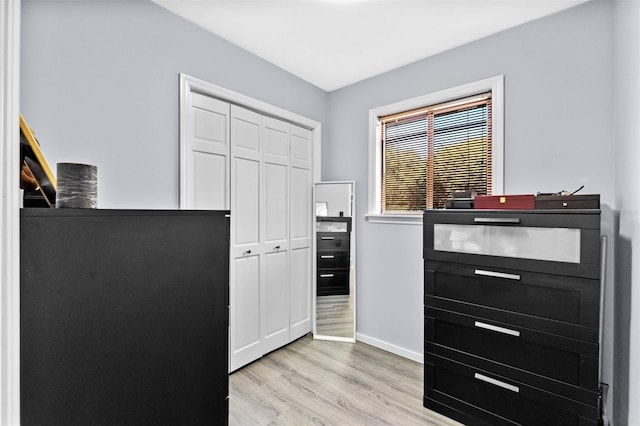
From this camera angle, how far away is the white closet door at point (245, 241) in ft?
8.00

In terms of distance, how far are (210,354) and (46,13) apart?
192 centimetres

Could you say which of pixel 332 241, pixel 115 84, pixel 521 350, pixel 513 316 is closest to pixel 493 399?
pixel 521 350

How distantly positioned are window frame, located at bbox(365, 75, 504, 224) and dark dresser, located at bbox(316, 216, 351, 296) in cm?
32

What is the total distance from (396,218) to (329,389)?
152 cm

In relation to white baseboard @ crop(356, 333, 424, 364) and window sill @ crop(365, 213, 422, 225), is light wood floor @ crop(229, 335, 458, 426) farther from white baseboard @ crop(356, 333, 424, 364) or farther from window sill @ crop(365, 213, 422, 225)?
window sill @ crop(365, 213, 422, 225)

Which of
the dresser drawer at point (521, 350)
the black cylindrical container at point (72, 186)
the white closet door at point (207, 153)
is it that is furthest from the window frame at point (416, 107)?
the black cylindrical container at point (72, 186)

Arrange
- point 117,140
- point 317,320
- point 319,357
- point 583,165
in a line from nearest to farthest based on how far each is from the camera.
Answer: point 117,140 → point 583,165 → point 319,357 → point 317,320

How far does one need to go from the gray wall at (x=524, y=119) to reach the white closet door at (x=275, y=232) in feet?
2.52

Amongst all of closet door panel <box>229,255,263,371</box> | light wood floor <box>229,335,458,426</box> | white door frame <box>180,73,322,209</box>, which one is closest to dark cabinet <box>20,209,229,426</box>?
light wood floor <box>229,335,458,426</box>

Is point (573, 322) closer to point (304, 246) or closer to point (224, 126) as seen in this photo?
point (304, 246)

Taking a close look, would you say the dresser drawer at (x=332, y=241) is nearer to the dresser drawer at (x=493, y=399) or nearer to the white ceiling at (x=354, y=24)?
the dresser drawer at (x=493, y=399)

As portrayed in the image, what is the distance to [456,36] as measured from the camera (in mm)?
2270

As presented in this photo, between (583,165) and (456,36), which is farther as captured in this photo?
(456,36)

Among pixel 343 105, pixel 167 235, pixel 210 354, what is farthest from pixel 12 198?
pixel 343 105
